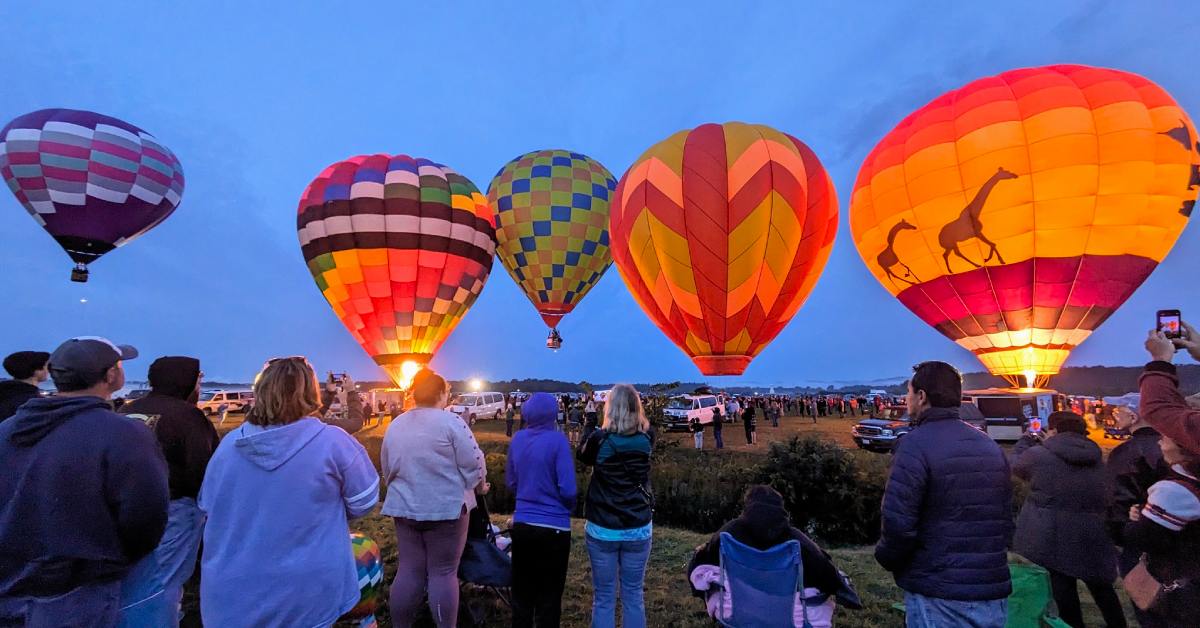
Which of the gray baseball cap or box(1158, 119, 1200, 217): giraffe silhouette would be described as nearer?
the gray baseball cap

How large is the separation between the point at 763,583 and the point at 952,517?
2.94 feet

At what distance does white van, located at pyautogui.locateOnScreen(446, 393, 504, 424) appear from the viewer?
78.9ft

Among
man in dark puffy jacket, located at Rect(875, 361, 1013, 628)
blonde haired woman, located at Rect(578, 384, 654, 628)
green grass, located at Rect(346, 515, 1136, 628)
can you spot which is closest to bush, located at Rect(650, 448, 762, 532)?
green grass, located at Rect(346, 515, 1136, 628)

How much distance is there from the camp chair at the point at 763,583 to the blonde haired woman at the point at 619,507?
0.65 m

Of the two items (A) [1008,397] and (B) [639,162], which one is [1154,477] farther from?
(A) [1008,397]

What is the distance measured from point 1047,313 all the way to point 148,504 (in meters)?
11.4

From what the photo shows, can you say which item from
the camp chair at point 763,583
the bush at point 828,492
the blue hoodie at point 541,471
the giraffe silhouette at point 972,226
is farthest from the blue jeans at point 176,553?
the giraffe silhouette at point 972,226

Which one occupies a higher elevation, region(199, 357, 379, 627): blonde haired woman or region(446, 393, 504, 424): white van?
region(199, 357, 379, 627): blonde haired woman

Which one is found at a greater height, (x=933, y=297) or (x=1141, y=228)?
(x=1141, y=228)

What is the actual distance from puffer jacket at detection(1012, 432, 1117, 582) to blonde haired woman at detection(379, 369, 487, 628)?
11.9ft

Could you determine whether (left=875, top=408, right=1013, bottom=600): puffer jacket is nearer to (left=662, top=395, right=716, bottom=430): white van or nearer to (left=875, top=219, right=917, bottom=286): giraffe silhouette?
(left=875, top=219, right=917, bottom=286): giraffe silhouette

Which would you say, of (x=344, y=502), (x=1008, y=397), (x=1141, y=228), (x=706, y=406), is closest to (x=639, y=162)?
(x=1141, y=228)

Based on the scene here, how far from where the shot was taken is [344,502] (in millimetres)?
2205

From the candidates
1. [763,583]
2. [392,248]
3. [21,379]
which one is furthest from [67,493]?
[392,248]
